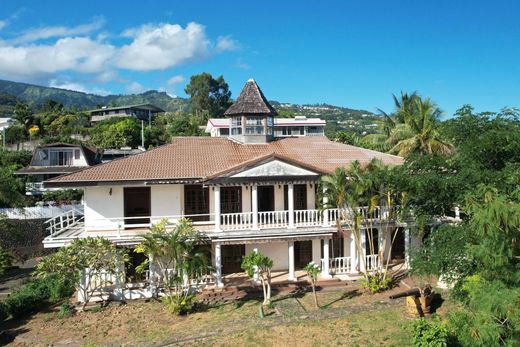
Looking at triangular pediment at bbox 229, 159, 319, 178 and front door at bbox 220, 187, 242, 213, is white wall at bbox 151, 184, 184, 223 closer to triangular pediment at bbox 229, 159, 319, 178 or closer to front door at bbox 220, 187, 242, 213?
front door at bbox 220, 187, 242, 213

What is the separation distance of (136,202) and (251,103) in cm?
931

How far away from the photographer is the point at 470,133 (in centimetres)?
1516

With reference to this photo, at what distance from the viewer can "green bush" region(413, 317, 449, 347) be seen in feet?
39.4

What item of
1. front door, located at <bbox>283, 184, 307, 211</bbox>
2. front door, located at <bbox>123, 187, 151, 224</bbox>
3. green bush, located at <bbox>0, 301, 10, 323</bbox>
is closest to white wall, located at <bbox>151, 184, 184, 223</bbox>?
front door, located at <bbox>123, 187, 151, 224</bbox>

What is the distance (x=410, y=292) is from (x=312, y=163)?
27.0ft

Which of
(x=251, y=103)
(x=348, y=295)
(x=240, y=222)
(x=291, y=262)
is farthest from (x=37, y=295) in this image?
(x=251, y=103)

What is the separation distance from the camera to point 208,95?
10369 centimetres

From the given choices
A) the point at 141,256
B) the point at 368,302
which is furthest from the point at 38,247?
the point at 368,302

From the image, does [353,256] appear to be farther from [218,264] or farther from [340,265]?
[218,264]

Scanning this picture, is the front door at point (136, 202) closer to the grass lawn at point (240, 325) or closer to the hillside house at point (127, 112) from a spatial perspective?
the grass lawn at point (240, 325)

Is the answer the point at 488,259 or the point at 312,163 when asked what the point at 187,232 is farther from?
the point at 488,259

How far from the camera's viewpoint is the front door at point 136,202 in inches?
823

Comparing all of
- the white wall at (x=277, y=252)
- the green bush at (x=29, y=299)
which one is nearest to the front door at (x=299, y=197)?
the white wall at (x=277, y=252)

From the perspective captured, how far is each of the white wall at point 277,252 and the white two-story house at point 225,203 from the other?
51 mm
